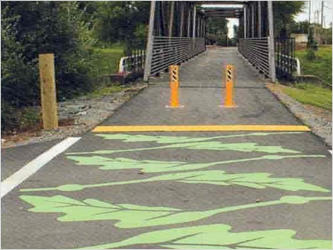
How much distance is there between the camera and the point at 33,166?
7.84m

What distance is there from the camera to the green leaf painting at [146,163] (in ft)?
25.0

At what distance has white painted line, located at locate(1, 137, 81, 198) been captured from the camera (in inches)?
267

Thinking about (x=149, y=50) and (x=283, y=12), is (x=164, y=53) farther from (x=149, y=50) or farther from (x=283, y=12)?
(x=283, y=12)

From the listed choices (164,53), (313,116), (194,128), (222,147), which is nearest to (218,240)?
(222,147)

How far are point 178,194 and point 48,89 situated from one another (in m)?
5.47

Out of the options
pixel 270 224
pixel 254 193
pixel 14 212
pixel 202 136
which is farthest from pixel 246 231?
pixel 202 136

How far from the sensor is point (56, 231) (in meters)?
5.00

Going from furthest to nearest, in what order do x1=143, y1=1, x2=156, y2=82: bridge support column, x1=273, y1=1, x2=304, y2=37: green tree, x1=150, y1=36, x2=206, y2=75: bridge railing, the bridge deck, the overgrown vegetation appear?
x1=273, y1=1, x2=304, y2=37: green tree, x1=150, y1=36, x2=206, y2=75: bridge railing, x1=143, y1=1, x2=156, y2=82: bridge support column, the overgrown vegetation, the bridge deck

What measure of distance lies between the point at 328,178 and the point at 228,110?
20.8ft

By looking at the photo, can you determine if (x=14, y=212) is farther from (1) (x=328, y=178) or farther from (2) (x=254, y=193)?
(1) (x=328, y=178)

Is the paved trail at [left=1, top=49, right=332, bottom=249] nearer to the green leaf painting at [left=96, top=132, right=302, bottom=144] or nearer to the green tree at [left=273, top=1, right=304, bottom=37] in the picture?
the green leaf painting at [left=96, top=132, right=302, bottom=144]

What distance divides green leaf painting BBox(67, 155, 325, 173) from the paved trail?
13mm

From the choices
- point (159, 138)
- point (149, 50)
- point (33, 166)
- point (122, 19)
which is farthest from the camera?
point (122, 19)

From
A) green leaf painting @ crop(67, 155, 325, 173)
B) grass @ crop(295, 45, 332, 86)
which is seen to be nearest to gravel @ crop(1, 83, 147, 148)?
green leaf painting @ crop(67, 155, 325, 173)
